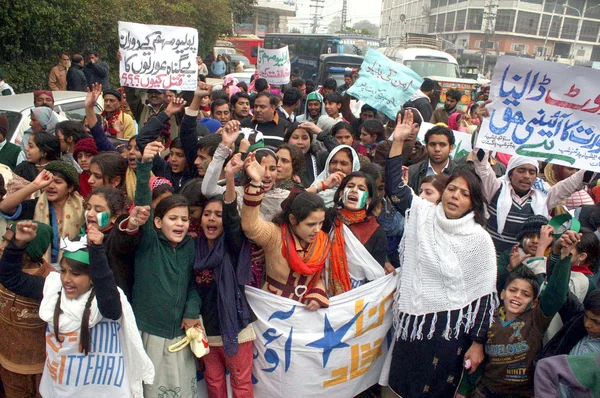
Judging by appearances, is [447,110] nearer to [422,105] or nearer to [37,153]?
[422,105]

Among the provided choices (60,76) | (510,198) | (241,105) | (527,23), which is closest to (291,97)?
(241,105)

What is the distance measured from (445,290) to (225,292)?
1297 millimetres

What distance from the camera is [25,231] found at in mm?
2582

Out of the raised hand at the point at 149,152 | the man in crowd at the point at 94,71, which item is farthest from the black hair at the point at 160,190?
the man in crowd at the point at 94,71

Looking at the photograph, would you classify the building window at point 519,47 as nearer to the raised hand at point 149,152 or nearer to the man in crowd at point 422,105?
the man in crowd at point 422,105

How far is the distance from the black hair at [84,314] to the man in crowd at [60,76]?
10.2 metres

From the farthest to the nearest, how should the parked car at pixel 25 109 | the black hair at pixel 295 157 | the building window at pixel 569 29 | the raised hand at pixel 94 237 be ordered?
the building window at pixel 569 29, the parked car at pixel 25 109, the black hair at pixel 295 157, the raised hand at pixel 94 237

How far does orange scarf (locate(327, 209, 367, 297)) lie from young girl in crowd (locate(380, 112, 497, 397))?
0.34 metres

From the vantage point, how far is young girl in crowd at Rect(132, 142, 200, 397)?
9.50 feet

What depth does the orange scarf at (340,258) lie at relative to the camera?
3.29 meters

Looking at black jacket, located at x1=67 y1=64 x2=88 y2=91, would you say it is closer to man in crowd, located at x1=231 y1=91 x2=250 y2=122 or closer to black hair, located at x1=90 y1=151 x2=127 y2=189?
man in crowd, located at x1=231 y1=91 x2=250 y2=122

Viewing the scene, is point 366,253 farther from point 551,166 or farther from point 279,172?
point 551,166

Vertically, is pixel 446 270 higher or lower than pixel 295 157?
lower

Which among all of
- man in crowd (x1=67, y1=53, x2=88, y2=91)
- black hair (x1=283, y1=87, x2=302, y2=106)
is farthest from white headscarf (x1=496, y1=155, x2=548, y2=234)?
man in crowd (x1=67, y1=53, x2=88, y2=91)
